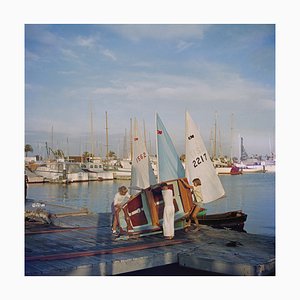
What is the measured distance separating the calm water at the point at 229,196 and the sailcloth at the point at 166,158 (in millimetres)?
1060

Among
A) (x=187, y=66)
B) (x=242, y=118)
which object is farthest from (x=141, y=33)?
(x=242, y=118)

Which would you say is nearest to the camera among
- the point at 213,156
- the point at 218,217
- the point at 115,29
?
the point at 115,29

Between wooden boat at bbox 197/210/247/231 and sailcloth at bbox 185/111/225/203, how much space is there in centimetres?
101

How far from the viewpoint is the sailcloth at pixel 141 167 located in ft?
24.8

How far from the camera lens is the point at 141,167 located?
7.68 meters

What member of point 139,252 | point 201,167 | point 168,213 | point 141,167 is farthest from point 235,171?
point 139,252

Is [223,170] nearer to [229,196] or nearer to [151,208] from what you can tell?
[229,196]

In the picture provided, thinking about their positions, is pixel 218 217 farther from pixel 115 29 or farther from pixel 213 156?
pixel 115 29

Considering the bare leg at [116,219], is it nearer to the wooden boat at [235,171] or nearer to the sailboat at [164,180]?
the sailboat at [164,180]

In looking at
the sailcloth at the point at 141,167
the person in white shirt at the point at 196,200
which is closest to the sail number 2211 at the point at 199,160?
the person in white shirt at the point at 196,200

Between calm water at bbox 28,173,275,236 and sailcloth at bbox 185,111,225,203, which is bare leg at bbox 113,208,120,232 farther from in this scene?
calm water at bbox 28,173,275,236

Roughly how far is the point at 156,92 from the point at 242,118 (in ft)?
4.36

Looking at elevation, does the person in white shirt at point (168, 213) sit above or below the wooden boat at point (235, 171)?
below
